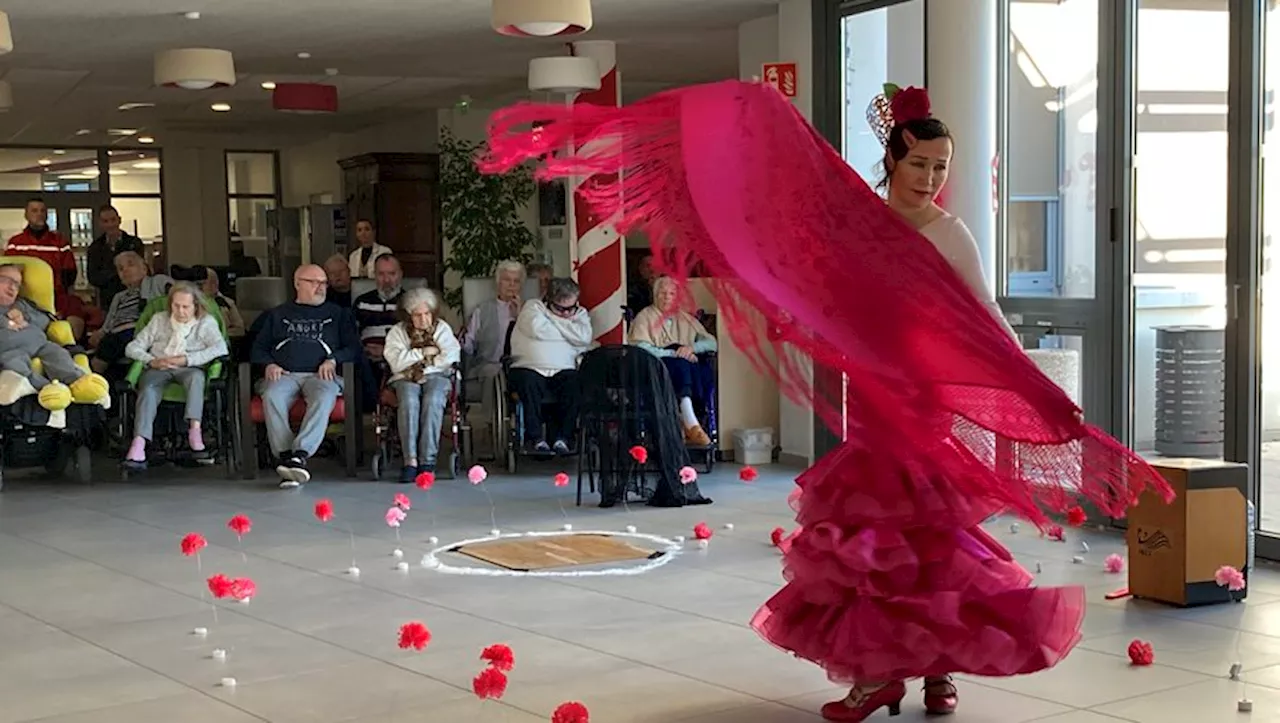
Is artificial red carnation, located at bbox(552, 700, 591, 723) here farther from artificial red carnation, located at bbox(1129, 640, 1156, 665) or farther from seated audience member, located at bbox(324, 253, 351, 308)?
seated audience member, located at bbox(324, 253, 351, 308)

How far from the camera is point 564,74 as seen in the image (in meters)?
9.66

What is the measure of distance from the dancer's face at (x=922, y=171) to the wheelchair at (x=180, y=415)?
5832mm

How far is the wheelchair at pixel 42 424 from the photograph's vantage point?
27.5 ft

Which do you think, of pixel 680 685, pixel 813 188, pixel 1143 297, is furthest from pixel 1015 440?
pixel 1143 297

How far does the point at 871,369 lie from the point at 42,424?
6.14 m

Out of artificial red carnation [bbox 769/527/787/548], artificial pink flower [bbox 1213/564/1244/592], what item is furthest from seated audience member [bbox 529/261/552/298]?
artificial pink flower [bbox 1213/564/1244/592]

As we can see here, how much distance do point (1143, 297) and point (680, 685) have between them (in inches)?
135

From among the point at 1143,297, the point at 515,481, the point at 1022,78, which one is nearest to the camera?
the point at 1143,297

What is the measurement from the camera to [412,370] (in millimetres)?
8703

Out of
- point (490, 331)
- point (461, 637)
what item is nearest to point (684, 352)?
point (490, 331)

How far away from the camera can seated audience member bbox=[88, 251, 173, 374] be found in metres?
9.38

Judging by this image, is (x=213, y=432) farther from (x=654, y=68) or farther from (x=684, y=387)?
(x=654, y=68)

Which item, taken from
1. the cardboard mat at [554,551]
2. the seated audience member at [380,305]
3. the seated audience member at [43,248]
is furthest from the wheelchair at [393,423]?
the seated audience member at [43,248]

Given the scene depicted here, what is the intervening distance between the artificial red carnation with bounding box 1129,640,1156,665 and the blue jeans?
194 inches
